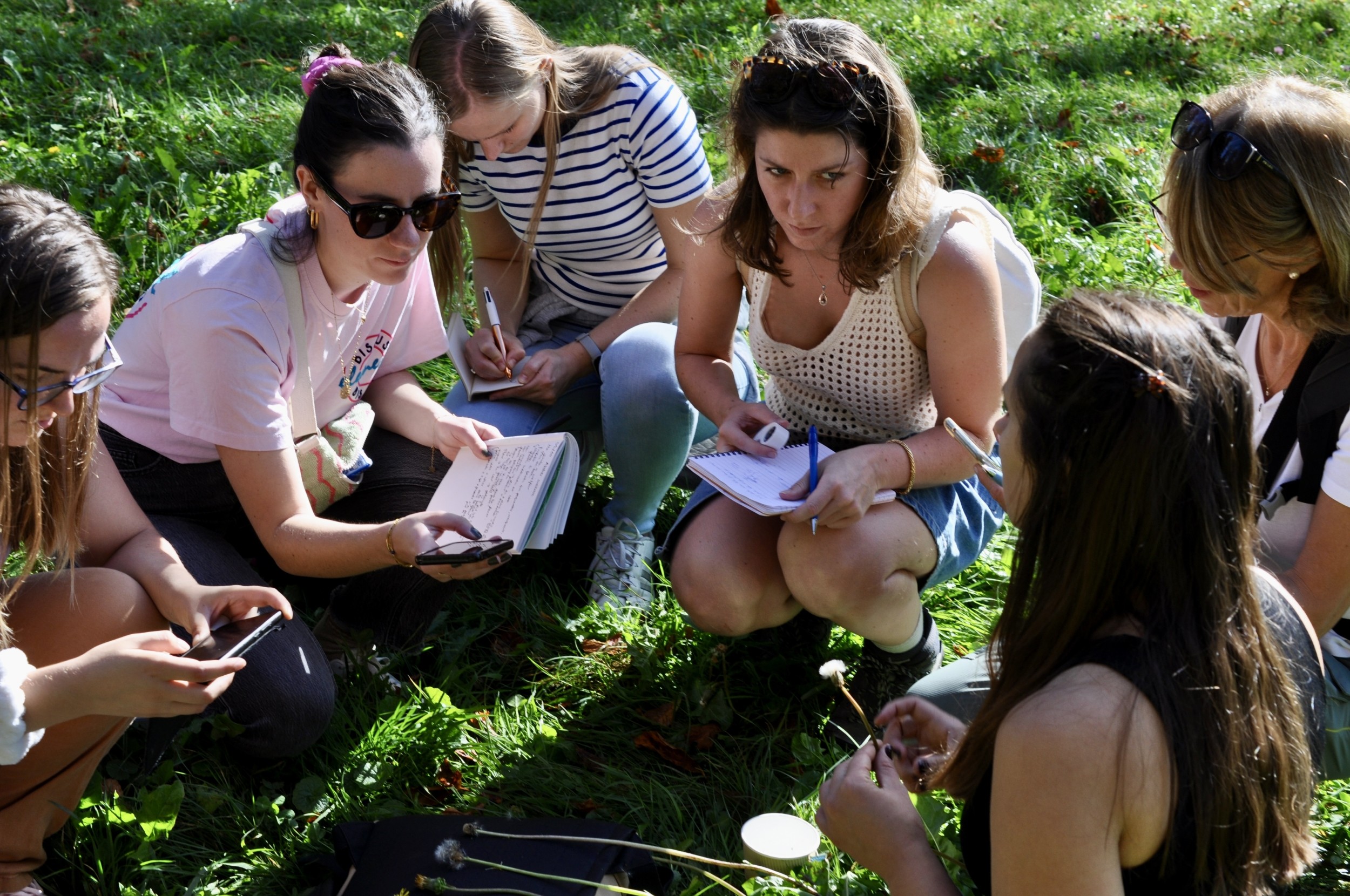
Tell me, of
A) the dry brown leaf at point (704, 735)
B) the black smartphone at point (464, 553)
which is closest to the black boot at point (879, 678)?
the dry brown leaf at point (704, 735)

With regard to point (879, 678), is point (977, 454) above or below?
above

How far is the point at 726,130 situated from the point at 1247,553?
1581mm

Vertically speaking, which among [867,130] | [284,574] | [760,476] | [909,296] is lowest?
[284,574]

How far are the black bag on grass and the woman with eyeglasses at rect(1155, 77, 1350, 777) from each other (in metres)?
1.31

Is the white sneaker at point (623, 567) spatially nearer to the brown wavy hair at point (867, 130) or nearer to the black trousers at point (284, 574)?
the black trousers at point (284, 574)

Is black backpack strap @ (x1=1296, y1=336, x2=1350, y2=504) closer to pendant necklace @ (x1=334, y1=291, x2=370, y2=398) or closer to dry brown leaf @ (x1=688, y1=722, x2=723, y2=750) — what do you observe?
dry brown leaf @ (x1=688, y1=722, x2=723, y2=750)

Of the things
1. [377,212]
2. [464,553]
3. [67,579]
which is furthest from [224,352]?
[464,553]

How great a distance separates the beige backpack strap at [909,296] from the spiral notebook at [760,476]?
33cm

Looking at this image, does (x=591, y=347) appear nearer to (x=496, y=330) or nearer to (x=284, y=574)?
(x=496, y=330)

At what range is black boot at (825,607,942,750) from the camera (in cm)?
270

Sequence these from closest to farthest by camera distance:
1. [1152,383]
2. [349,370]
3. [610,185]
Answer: [1152,383]
[349,370]
[610,185]

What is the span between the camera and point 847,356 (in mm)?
2734

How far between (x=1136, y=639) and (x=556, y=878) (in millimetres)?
1200

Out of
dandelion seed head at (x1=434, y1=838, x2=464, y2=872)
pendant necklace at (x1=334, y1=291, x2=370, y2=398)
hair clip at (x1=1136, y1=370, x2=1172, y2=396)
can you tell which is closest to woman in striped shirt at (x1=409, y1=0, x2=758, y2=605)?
pendant necklace at (x1=334, y1=291, x2=370, y2=398)
